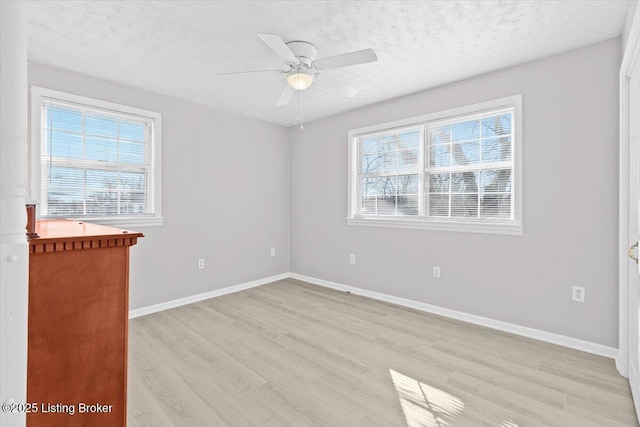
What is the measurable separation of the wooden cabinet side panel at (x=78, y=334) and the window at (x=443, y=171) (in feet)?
9.90

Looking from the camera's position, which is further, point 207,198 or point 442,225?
point 207,198

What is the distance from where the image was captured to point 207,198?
399 cm

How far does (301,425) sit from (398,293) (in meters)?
2.29

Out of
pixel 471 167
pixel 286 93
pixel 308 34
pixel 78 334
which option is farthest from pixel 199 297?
pixel 471 167

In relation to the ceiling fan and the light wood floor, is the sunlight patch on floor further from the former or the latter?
the ceiling fan

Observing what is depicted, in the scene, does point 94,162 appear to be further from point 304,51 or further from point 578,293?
point 578,293

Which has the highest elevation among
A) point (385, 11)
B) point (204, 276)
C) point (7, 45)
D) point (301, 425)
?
point (385, 11)

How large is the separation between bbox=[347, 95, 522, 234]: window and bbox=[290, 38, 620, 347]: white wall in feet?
0.36

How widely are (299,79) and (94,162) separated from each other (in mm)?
2281

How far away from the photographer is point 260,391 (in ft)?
6.52

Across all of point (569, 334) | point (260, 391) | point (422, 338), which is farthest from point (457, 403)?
point (569, 334)

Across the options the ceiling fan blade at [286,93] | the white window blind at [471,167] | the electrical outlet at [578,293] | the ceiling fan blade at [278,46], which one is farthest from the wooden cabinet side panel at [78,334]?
the electrical outlet at [578,293]

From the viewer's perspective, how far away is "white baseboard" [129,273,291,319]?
3.35m

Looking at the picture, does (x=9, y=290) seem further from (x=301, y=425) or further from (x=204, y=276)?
(x=204, y=276)
